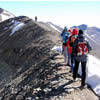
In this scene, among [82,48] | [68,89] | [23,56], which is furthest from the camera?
[23,56]

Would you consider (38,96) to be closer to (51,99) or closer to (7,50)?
(51,99)

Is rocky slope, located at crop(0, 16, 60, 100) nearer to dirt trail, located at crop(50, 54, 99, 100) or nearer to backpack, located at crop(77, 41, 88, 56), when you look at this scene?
dirt trail, located at crop(50, 54, 99, 100)

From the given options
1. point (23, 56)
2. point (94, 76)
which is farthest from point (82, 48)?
point (23, 56)

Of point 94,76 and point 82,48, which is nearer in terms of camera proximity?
point 82,48

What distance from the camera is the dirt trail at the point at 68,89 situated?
29.1ft

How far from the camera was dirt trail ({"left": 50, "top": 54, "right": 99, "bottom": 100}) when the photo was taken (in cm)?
888

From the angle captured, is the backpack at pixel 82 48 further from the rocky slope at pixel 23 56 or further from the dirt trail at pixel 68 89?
the rocky slope at pixel 23 56

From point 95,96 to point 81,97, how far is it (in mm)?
876

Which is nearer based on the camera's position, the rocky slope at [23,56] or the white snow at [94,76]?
the white snow at [94,76]

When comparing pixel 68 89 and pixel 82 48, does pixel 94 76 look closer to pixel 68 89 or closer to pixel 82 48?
pixel 68 89

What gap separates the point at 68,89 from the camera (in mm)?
9367

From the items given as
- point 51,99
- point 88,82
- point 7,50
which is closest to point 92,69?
point 88,82

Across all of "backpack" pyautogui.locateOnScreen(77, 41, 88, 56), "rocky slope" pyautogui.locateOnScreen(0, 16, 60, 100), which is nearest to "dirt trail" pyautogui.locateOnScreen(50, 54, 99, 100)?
"backpack" pyautogui.locateOnScreen(77, 41, 88, 56)

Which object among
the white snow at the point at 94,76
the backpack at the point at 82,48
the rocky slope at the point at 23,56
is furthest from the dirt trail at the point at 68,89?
the rocky slope at the point at 23,56
